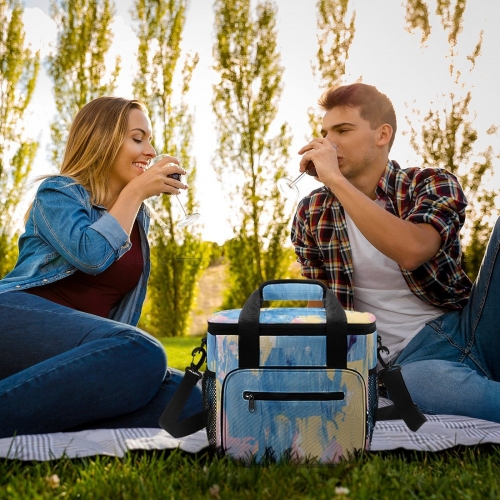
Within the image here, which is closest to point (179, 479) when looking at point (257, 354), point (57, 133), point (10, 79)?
point (257, 354)

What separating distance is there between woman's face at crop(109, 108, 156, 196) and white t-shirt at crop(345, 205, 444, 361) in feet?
3.68

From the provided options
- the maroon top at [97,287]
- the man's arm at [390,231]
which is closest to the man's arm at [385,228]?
the man's arm at [390,231]

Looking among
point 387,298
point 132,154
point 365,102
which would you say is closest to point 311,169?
point 365,102

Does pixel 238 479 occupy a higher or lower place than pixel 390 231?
lower

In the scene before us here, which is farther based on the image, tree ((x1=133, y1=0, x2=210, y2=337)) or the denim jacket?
tree ((x1=133, y1=0, x2=210, y2=337))

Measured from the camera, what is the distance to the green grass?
5.53 ft

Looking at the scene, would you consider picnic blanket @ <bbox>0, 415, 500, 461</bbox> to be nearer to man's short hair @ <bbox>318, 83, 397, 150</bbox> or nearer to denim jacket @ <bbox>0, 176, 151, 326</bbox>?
denim jacket @ <bbox>0, 176, 151, 326</bbox>

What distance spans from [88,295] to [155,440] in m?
0.92

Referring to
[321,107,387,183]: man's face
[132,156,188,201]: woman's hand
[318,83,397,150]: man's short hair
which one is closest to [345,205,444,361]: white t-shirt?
[321,107,387,183]: man's face

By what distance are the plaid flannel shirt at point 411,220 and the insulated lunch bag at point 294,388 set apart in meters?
1.16

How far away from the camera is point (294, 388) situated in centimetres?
202

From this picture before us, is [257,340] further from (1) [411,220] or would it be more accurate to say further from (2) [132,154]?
(2) [132,154]

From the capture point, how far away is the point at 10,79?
492 inches

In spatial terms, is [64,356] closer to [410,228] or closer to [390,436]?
[390,436]
